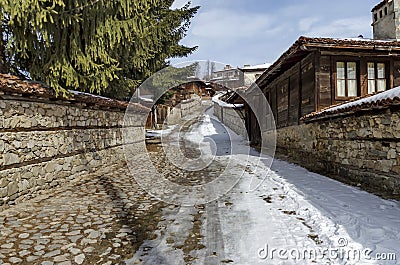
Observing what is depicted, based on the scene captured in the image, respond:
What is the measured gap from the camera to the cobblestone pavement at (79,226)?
3324 millimetres

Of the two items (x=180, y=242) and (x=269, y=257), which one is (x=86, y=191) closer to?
(x=180, y=242)

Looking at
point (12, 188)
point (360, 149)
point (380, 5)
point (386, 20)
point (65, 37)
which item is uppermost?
point (380, 5)

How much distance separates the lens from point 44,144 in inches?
246

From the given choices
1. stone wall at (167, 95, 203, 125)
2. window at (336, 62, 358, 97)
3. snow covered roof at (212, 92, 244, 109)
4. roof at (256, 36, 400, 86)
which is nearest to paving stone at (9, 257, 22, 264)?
roof at (256, 36, 400, 86)

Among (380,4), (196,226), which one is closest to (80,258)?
(196,226)

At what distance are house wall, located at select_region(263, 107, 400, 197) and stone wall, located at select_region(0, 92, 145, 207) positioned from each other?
623cm

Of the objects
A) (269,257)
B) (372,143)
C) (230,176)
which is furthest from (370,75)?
(269,257)

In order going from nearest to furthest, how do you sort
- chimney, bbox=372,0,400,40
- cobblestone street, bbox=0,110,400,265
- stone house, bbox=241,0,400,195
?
cobblestone street, bbox=0,110,400,265 → stone house, bbox=241,0,400,195 → chimney, bbox=372,0,400,40

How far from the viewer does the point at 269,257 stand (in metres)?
3.14

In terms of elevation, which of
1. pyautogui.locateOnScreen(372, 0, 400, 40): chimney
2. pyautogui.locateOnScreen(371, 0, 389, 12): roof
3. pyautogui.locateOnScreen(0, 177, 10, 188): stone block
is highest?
pyautogui.locateOnScreen(371, 0, 389, 12): roof

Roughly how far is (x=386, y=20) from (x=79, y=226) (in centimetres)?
1226

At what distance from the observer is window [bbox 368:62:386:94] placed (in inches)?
352

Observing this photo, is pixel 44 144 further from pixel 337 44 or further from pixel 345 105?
pixel 337 44

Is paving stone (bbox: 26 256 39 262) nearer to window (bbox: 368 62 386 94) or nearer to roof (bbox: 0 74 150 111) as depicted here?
roof (bbox: 0 74 150 111)
